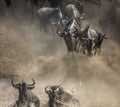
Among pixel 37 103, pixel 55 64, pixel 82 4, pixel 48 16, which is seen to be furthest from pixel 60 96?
pixel 82 4

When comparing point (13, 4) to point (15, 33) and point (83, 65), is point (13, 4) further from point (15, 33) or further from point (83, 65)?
point (83, 65)

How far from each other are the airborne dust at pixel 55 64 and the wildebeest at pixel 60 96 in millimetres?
661

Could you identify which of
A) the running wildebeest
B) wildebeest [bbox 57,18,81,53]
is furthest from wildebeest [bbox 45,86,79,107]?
the running wildebeest

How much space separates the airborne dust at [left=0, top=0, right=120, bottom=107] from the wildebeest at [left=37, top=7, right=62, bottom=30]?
0.53 metres

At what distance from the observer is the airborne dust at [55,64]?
65.7ft

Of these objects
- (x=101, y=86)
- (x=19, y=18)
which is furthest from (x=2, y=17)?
(x=101, y=86)

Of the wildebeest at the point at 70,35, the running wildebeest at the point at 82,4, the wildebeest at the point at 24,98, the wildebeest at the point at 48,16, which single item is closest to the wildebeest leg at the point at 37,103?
the wildebeest at the point at 24,98

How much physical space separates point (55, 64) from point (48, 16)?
4.44 metres

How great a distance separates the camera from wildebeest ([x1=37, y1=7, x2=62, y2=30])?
25.2 meters

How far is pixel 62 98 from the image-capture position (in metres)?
18.7

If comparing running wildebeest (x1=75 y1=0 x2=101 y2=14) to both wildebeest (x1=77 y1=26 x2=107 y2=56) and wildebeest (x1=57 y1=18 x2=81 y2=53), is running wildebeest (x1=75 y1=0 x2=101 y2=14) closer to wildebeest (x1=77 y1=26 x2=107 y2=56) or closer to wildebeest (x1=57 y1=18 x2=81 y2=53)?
wildebeest (x1=57 y1=18 x2=81 y2=53)

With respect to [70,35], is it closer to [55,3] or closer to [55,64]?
[55,64]

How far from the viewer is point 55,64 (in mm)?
22109

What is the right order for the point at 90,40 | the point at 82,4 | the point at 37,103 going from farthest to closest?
the point at 82,4
the point at 90,40
the point at 37,103
